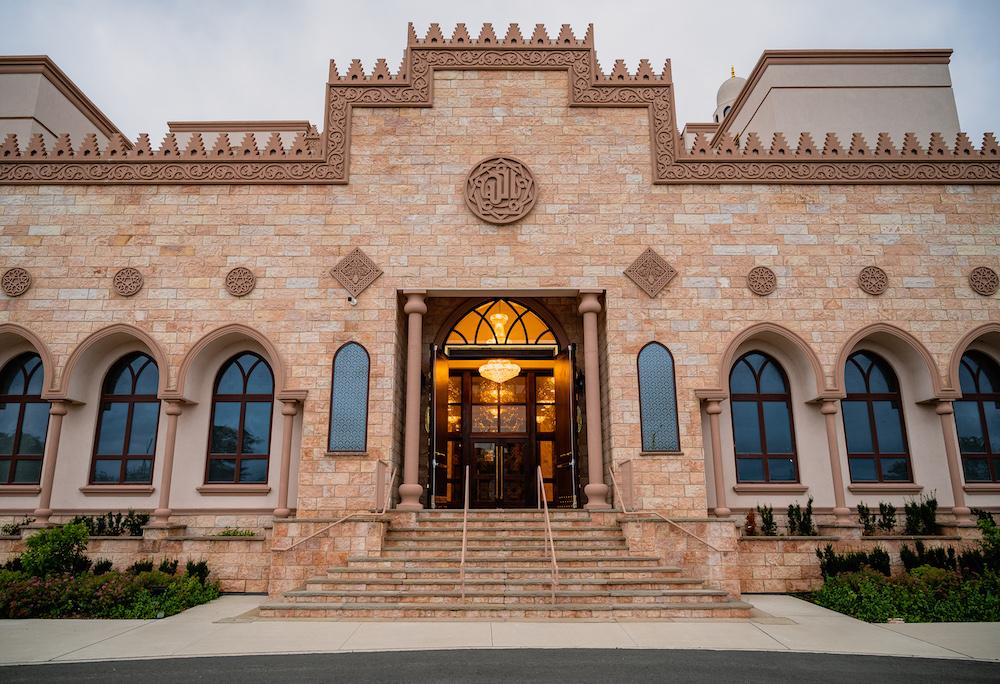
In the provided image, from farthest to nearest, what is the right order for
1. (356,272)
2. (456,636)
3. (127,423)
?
(127,423) → (356,272) → (456,636)

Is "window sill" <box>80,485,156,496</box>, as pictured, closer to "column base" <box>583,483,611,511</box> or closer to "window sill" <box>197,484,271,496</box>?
"window sill" <box>197,484,271,496</box>

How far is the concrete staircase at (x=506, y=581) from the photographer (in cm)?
845

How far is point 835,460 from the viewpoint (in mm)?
11953

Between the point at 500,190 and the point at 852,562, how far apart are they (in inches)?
354

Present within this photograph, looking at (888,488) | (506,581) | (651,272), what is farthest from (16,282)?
(888,488)

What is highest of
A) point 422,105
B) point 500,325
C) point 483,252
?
point 422,105

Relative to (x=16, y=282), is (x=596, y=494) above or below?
below

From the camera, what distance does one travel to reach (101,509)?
490 inches

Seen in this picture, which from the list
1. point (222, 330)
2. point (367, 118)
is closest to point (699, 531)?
point (222, 330)

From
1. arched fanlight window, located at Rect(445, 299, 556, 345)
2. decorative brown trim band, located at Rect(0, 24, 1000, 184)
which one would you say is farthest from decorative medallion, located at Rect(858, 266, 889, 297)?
arched fanlight window, located at Rect(445, 299, 556, 345)

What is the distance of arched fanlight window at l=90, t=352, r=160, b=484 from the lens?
12758 mm

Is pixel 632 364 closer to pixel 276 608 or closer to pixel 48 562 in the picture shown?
pixel 276 608

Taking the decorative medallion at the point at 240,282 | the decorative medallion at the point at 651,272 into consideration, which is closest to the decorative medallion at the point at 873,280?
the decorative medallion at the point at 651,272

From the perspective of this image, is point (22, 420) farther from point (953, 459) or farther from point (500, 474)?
point (953, 459)
